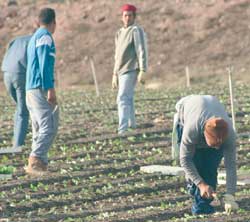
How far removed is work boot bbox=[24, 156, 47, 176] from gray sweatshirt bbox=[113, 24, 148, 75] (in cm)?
341

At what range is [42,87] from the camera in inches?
565

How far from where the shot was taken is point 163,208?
477 inches

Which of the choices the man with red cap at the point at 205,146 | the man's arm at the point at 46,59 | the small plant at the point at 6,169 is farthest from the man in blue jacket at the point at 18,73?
the man with red cap at the point at 205,146

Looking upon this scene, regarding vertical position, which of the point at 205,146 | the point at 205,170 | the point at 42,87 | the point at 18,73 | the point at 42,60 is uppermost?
Result: the point at 42,60

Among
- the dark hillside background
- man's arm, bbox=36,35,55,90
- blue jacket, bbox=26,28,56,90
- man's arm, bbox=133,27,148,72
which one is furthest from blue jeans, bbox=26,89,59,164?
the dark hillside background

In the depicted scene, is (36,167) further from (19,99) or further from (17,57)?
(17,57)

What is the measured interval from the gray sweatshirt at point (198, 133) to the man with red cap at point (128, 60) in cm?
637

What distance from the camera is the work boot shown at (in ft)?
47.9

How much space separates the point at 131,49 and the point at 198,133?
7.14 meters

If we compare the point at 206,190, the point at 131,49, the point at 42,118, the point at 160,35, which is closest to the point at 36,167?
the point at 42,118

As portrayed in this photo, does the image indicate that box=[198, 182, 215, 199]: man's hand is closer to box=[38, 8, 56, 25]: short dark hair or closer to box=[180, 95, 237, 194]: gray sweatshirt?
box=[180, 95, 237, 194]: gray sweatshirt

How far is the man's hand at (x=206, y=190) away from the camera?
11102mm

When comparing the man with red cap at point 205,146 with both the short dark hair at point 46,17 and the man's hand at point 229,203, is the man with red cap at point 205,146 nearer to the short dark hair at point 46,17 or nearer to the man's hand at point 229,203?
the man's hand at point 229,203

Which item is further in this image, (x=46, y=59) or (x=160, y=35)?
(x=160, y=35)
